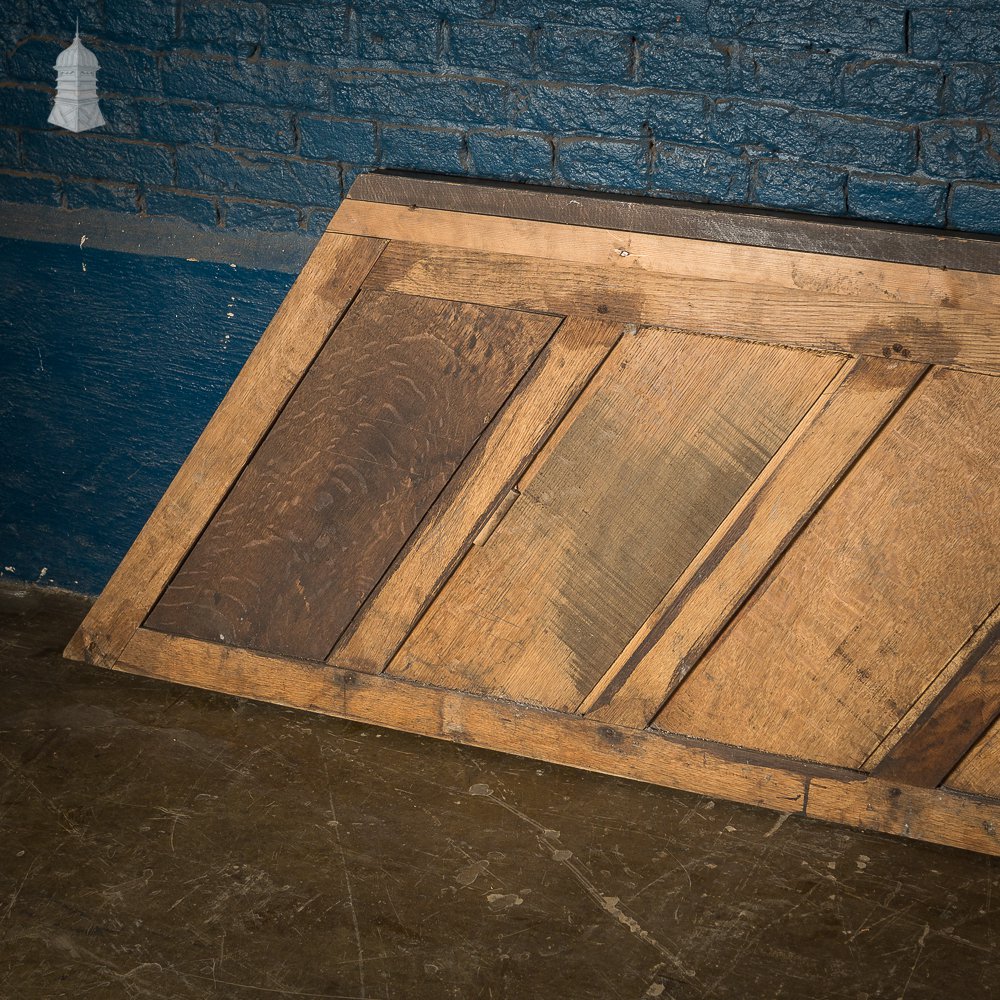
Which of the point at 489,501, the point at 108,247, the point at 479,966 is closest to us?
the point at 479,966

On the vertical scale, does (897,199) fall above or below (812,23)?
below

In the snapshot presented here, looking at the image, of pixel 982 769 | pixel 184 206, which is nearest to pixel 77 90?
pixel 184 206

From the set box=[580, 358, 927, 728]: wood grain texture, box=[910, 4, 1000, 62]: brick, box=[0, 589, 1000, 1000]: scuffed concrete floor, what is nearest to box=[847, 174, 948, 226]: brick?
box=[910, 4, 1000, 62]: brick

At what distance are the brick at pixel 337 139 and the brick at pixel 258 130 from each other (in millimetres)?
35

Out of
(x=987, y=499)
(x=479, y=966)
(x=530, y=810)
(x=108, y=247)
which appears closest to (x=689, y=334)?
(x=987, y=499)

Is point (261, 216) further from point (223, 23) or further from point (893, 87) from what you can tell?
point (893, 87)

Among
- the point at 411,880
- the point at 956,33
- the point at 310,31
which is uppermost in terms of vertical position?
the point at 956,33

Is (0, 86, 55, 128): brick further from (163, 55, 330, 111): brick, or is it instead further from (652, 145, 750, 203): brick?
(652, 145, 750, 203): brick

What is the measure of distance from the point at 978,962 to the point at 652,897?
57 centimetres

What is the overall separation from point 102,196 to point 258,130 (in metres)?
0.45

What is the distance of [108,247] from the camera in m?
2.86

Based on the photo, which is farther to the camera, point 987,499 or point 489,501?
point 489,501

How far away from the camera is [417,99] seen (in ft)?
8.42

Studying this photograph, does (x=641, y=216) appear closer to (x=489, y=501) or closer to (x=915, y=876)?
(x=489, y=501)
